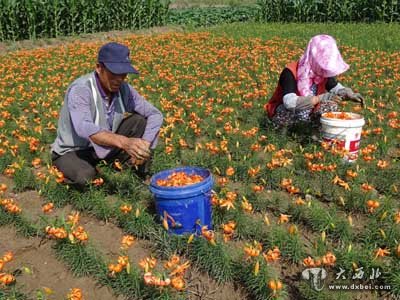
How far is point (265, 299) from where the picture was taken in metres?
2.85

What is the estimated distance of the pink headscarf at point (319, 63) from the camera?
16.3 feet

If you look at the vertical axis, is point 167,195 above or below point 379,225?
above

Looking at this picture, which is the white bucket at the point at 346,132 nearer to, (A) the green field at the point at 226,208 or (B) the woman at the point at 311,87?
(A) the green field at the point at 226,208

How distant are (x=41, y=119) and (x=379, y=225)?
17.4ft

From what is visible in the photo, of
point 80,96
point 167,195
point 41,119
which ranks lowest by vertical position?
point 41,119

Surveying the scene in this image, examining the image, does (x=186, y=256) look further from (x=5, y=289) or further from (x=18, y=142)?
(x=18, y=142)

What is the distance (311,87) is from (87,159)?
9.34 ft

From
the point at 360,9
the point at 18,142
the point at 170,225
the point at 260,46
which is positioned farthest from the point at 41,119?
the point at 360,9

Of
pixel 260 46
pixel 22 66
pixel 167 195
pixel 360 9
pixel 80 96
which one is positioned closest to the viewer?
pixel 167 195

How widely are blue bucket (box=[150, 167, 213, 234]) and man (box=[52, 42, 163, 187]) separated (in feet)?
1.50

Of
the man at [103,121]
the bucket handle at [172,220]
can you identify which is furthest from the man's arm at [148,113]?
the bucket handle at [172,220]

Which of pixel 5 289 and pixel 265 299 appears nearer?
pixel 265 299

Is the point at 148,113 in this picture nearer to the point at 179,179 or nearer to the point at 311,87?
the point at 179,179

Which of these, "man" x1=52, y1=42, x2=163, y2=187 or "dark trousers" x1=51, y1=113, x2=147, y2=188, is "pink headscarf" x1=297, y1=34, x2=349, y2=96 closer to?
"man" x1=52, y1=42, x2=163, y2=187
